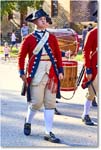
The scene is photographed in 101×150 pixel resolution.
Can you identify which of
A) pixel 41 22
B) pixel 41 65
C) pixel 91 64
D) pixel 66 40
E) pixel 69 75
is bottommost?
pixel 69 75

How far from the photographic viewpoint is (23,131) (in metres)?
6.93

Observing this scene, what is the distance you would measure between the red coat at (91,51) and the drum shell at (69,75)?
0.88m

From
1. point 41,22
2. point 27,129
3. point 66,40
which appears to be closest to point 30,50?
point 41,22

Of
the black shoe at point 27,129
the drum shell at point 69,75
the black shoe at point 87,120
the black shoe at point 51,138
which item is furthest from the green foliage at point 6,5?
the black shoe at point 51,138

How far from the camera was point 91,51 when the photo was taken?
23.5 feet

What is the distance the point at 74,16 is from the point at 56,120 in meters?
25.5

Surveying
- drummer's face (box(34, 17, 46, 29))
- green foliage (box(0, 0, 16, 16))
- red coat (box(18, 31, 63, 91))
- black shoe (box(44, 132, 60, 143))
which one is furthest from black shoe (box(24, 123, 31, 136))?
green foliage (box(0, 0, 16, 16))

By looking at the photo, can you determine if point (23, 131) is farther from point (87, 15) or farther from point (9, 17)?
point (9, 17)

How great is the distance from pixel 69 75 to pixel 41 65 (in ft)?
5.64

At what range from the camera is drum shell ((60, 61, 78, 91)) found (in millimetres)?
8031

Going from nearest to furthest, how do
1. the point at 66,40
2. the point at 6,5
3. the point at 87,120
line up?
the point at 87,120, the point at 66,40, the point at 6,5

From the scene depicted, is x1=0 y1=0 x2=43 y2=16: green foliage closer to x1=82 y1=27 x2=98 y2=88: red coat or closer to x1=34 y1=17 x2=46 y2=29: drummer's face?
x1=82 y1=27 x2=98 y2=88: red coat

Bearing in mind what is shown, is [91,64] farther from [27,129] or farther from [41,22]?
[27,129]

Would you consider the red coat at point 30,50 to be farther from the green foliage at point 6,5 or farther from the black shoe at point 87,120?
the green foliage at point 6,5
